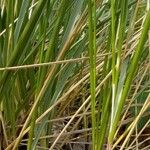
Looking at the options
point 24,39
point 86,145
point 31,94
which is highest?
point 24,39

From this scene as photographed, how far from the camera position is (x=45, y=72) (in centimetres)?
61

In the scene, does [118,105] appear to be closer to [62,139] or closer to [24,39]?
[24,39]

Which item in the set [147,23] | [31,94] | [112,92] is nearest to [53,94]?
[31,94]

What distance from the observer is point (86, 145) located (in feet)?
2.67

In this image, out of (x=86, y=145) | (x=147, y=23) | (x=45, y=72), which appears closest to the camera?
(x=147, y=23)

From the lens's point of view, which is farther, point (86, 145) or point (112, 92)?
point (86, 145)

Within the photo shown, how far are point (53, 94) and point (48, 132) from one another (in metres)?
0.08

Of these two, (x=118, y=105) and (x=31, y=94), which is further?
(x=31, y=94)

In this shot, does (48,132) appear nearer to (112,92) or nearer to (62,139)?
(62,139)

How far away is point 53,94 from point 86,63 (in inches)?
8.8

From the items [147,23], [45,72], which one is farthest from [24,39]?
[147,23]

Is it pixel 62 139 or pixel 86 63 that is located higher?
pixel 86 63

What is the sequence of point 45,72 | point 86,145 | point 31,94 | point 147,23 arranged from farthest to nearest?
point 86,145 → point 31,94 → point 45,72 → point 147,23

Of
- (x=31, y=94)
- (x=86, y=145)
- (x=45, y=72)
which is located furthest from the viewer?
(x=86, y=145)
